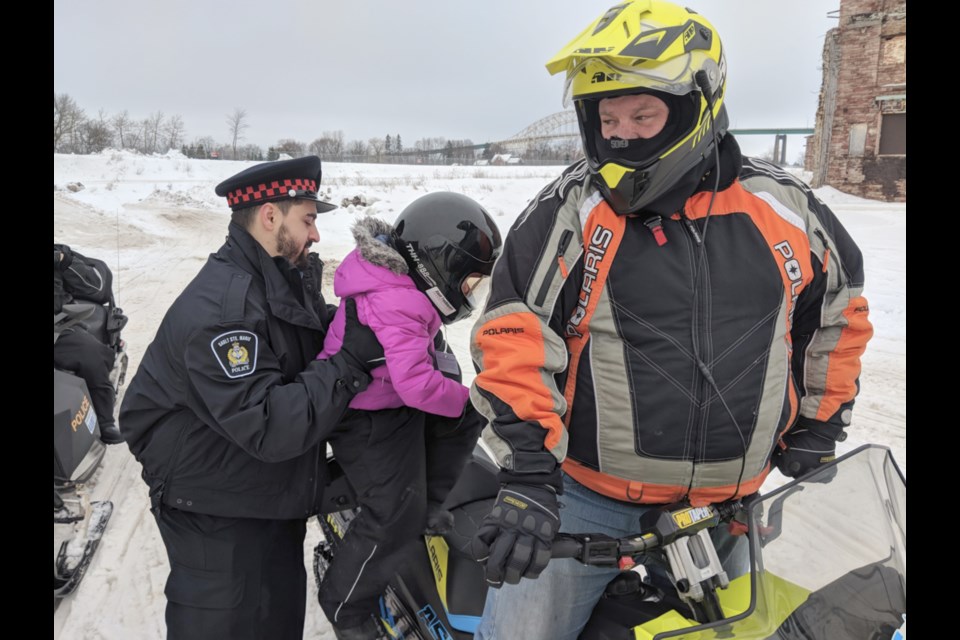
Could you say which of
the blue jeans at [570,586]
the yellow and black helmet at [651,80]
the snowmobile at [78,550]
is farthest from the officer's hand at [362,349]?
the snowmobile at [78,550]

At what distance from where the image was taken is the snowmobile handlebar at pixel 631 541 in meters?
1.55

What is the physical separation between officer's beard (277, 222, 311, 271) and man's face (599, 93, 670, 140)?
1.29 metres

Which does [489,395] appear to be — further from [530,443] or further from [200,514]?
[200,514]

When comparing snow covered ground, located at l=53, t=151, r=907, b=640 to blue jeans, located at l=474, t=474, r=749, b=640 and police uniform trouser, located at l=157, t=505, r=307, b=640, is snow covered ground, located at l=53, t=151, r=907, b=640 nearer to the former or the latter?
police uniform trouser, located at l=157, t=505, r=307, b=640

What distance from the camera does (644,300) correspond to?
5.46 feet

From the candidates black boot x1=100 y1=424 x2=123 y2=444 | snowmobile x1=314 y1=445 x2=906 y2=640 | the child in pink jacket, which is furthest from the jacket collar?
black boot x1=100 y1=424 x2=123 y2=444

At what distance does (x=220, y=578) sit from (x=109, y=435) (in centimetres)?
269

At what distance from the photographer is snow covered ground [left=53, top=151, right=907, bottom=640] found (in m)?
3.25

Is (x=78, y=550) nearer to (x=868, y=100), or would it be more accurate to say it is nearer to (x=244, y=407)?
(x=244, y=407)

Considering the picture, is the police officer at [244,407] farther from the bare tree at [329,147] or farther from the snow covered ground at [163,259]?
the bare tree at [329,147]

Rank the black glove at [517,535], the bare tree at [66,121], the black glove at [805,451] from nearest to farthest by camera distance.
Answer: the black glove at [517,535] < the black glove at [805,451] < the bare tree at [66,121]

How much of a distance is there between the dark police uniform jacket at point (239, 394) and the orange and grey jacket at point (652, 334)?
30.8 inches

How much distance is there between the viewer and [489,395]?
1662 millimetres
